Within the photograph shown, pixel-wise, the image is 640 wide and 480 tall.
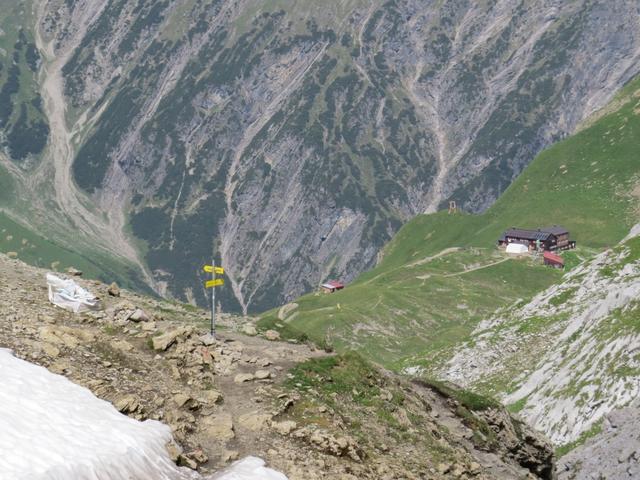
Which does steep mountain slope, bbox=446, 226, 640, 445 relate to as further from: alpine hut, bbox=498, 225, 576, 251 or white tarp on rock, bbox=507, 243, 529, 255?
alpine hut, bbox=498, 225, 576, 251

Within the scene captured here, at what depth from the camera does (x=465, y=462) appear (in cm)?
3136

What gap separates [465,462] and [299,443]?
26.4 feet

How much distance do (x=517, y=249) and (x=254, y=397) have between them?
164445 mm

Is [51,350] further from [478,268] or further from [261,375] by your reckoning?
[478,268]

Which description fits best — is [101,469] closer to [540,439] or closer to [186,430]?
[186,430]

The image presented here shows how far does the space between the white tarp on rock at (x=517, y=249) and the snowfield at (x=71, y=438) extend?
166m

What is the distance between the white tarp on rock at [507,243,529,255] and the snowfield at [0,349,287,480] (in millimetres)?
165910

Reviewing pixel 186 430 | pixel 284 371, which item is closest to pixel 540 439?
pixel 284 371

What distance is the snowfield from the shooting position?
20.7 meters

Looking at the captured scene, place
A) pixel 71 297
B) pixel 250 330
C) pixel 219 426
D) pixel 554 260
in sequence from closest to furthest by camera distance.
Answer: pixel 219 426 → pixel 71 297 → pixel 250 330 → pixel 554 260

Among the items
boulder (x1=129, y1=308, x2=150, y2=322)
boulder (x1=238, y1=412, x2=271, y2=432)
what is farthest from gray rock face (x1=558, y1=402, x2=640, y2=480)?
boulder (x1=129, y1=308, x2=150, y2=322)

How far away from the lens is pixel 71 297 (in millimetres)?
35750

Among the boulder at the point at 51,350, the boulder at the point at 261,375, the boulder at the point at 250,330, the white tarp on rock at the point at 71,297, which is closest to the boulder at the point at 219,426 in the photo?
the boulder at the point at 261,375

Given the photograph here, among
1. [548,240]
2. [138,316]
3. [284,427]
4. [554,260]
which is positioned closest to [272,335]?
[138,316]
